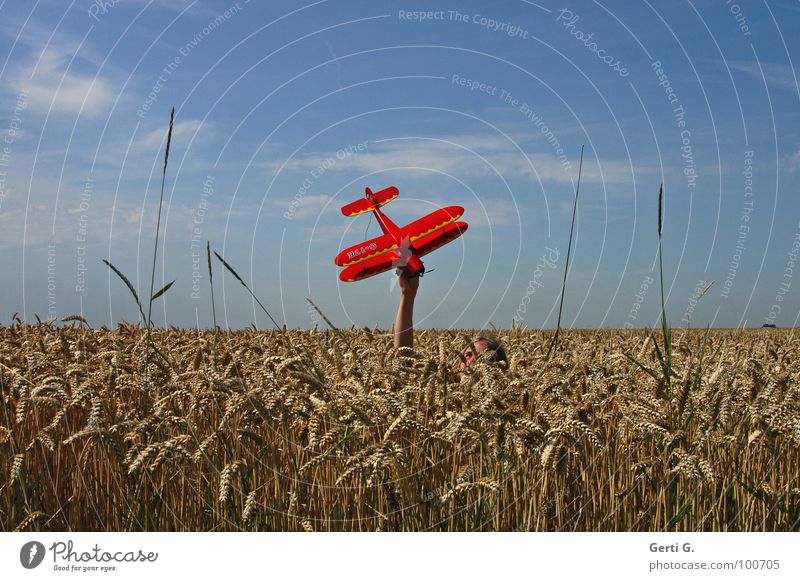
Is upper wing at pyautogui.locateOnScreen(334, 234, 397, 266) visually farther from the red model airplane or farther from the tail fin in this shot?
the tail fin

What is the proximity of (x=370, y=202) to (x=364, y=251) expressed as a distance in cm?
304

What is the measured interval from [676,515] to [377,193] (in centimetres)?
1244

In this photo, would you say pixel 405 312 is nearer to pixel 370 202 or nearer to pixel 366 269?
pixel 366 269

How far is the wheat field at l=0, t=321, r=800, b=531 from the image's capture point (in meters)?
4.43

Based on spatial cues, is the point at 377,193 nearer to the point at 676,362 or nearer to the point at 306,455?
the point at 676,362

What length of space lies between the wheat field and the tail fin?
1073 centimetres

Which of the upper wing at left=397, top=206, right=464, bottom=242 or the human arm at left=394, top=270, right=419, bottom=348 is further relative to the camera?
the upper wing at left=397, top=206, right=464, bottom=242

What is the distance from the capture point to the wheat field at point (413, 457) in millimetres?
4426

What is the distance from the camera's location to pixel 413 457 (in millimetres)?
4988

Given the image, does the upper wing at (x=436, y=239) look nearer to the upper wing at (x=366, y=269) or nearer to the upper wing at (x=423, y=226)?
the upper wing at (x=423, y=226)

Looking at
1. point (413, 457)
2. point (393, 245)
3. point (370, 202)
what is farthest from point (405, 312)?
point (370, 202)

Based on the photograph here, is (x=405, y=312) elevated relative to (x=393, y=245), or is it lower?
lower

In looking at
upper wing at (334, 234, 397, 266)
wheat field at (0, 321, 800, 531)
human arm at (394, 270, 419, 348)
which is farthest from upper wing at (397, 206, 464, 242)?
wheat field at (0, 321, 800, 531)

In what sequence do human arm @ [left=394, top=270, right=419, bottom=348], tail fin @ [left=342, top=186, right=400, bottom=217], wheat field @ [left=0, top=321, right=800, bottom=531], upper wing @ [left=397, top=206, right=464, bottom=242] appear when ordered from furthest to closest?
tail fin @ [left=342, top=186, right=400, bottom=217] → upper wing @ [left=397, top=206, right=464, bottom=242] → human arm @ [left=394, top=270, right=419, bottom=348] → wheat field @ [left=0, top=321, right=800, bottom=531]
